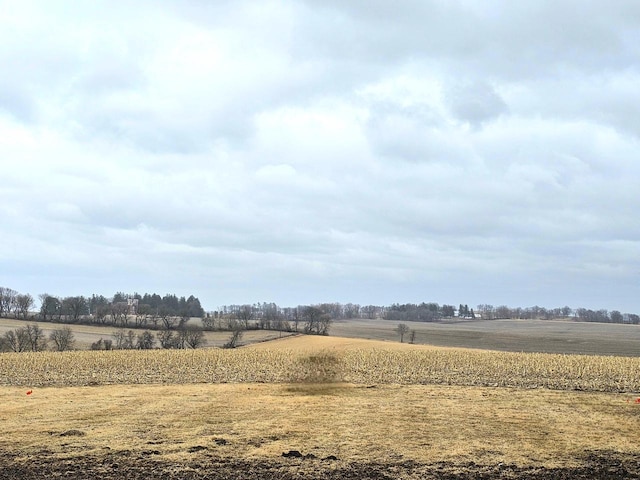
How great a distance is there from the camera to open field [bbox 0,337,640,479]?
12.1 metres

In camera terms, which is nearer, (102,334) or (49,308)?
(102,334)

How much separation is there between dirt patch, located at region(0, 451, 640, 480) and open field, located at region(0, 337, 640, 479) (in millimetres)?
44

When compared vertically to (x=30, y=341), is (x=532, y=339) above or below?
below

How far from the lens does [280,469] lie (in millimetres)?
11750

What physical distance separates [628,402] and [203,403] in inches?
680

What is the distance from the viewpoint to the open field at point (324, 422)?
12.1 metres

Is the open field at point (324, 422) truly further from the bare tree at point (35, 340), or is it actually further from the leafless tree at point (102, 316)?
the leafless tree at point (102, 316)

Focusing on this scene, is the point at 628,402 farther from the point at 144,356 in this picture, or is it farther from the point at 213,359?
the point at 144,356

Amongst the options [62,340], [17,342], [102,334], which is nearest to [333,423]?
[62,340]

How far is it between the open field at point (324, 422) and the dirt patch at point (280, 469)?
44mm

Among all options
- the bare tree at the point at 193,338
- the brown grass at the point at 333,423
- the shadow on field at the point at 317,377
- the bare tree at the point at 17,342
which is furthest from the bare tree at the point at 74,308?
the brown grass at the point at 333,423

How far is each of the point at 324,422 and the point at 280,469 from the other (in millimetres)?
5396

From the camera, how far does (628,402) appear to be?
22.3m

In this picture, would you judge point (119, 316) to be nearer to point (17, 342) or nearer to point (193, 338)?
point (17, 342)
